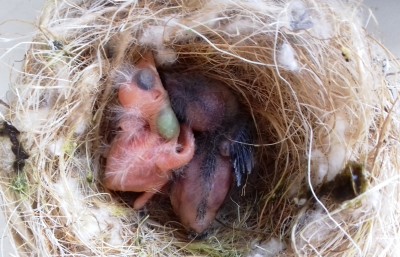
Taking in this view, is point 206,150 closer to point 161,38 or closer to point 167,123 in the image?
point 167,123

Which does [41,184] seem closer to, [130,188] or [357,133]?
[130,188]

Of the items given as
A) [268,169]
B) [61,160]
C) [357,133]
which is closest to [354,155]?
[357,133]

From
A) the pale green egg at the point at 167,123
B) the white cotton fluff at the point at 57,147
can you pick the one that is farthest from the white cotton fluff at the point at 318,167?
the white cotton fluff at the point at 57,147

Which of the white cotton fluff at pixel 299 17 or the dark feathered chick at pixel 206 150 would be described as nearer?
the white cotton fluff at pixel 299 17

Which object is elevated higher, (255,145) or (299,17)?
(299,17)

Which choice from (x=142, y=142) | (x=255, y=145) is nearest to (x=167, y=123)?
(x=142, y=142)

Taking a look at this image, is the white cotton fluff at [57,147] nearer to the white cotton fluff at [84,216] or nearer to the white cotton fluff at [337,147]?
the white cotton fluff at [84,216]

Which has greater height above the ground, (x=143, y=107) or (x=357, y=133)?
(x=357, y=133)
